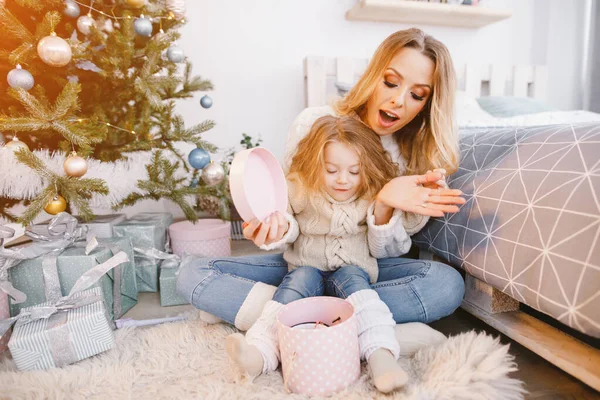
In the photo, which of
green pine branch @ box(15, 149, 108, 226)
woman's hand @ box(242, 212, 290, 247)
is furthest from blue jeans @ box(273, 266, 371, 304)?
green pine branch @ box(15, 149, 108, 226)

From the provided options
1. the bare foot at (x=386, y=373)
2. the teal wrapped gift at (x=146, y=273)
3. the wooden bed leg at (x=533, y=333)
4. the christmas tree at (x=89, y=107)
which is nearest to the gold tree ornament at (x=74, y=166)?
the christmas tree at (x=89, y=107)

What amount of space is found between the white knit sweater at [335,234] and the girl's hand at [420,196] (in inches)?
2.8

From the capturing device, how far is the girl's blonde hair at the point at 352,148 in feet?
2.77

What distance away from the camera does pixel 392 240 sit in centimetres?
91

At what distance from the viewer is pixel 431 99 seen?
37.3 inches

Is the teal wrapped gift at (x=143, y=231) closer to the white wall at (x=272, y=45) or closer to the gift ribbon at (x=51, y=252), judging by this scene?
the gift ribbon at (x=51, y=252)

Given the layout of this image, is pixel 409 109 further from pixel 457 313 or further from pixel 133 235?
pixel 133 235

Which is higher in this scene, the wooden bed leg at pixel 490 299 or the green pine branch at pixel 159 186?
the green pine branch at pixel 159 186

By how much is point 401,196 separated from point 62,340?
2.50 feet

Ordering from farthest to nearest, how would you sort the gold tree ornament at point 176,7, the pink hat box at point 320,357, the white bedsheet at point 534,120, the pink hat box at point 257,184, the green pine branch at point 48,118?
1. the white bedsheet at point 534,120
2. the gold tree ornament at point 176,7
3. the green pine branch at point 48,118
4. the pink hat box at point 257,184
5. the pink hat box at point 320,357

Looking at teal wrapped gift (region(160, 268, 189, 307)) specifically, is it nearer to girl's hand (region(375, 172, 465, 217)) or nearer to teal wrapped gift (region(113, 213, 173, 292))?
teal wrapped gift (region(113, 213, 173, 292))

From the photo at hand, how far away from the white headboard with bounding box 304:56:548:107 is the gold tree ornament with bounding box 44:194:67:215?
1271 mm

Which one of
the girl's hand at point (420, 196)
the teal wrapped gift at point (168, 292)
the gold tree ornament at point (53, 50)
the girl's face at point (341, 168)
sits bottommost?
the teal wrapped gift at point (168, 292)

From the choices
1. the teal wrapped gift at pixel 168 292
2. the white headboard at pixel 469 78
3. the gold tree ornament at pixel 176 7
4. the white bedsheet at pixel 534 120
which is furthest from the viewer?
the white headboard at pixel 469 78
